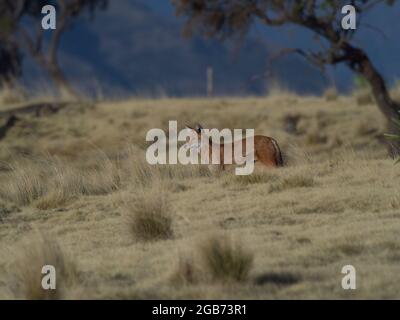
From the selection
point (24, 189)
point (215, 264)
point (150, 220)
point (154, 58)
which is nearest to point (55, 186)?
point (24, 189)

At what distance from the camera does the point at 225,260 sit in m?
8.42

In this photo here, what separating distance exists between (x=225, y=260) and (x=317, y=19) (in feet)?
44.2

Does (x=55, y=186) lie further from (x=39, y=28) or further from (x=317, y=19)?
(x=39, y=28)

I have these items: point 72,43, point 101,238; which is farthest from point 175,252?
point 72,43

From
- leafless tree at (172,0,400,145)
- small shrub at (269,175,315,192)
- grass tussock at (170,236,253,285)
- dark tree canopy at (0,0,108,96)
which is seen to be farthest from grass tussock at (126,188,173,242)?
dark tree canopy at (0,0,108,96)

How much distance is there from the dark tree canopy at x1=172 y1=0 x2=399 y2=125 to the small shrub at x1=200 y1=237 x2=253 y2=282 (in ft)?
40.4

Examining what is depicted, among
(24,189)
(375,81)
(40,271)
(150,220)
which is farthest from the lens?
(375,81)

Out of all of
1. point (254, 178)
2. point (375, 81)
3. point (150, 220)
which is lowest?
point (150, 220)

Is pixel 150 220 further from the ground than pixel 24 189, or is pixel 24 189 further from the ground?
pixel 24 189

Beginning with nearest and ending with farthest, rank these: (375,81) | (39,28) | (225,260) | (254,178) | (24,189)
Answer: (225,260)
(254,178)
(24,189)
(375,81)
(39,28)

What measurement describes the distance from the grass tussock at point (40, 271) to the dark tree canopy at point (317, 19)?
41.1 feet

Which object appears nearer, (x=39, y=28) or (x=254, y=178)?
(x=254, y=178)

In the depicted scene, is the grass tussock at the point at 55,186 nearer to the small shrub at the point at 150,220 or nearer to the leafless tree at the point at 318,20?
the small shrub at the point at 150,220
